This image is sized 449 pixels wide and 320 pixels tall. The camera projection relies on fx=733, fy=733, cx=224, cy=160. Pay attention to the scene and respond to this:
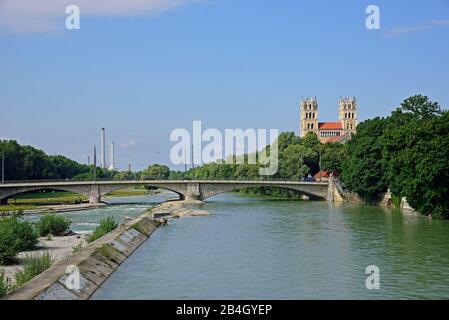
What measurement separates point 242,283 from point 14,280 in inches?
319

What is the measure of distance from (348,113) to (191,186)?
104m

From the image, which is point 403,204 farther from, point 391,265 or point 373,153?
point 391,265

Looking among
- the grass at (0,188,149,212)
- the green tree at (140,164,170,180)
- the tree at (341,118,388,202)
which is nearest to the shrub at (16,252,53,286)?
the grass at (0,188,149,212)

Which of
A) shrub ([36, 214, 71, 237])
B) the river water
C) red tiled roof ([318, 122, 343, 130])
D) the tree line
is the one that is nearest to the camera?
the river water

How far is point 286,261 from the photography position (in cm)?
3175

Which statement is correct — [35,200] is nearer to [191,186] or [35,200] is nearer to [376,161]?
[191,186]

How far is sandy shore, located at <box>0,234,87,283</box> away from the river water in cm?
327

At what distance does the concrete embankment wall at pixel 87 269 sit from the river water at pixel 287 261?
1.51 feet

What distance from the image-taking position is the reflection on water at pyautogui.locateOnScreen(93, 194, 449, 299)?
81.2ft

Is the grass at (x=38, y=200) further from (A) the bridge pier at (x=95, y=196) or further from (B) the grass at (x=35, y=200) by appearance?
(A) the bridge pier at (x=95, y=196)

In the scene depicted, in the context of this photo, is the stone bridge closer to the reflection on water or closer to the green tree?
the reflection on water
